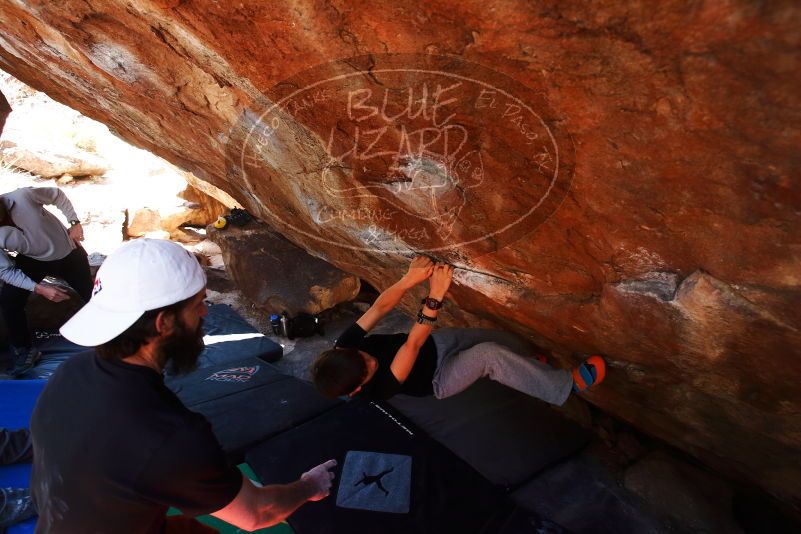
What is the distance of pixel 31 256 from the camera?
12.2 ft

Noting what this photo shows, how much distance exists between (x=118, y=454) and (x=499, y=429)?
8.35 ft

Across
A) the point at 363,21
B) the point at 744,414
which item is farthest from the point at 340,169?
the point at 744,414

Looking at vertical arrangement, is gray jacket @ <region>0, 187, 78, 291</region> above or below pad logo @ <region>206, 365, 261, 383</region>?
above

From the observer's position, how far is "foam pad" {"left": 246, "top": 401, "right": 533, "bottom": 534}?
2.49m

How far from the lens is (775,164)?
4.10 ft

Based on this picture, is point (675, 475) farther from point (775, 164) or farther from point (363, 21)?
point (363, 21)

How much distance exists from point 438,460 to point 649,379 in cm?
126

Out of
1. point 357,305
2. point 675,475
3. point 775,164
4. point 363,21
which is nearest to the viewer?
point 775,164

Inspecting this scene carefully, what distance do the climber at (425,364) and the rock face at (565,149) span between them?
7.5 inches

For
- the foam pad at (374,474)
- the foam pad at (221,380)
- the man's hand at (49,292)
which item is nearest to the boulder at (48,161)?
the man's hand at (49,292)

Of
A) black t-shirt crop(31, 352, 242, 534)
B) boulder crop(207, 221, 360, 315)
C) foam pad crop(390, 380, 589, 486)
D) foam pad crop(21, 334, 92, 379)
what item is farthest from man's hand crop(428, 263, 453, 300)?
foam pad crop(21, 334, 92, 379)

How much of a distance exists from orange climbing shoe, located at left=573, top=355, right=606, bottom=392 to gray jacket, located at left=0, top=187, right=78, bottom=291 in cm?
384

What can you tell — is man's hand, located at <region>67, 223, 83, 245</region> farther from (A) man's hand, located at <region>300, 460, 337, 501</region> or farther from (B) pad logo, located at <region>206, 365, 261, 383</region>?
(A) man's hand, located at <region>300, 460, 337, 501</region>

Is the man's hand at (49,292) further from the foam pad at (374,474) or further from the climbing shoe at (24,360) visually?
the foam pad at (374,474)
